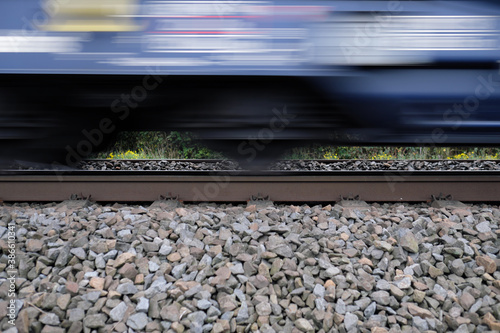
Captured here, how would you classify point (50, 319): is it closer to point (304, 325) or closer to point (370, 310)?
point (304, 325)

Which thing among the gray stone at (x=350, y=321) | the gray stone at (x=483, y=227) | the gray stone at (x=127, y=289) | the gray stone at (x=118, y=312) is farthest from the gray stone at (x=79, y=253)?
the gray stone at (x=483, y=227)

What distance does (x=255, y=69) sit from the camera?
2.29 m

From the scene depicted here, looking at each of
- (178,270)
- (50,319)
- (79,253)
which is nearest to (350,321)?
(178,270)

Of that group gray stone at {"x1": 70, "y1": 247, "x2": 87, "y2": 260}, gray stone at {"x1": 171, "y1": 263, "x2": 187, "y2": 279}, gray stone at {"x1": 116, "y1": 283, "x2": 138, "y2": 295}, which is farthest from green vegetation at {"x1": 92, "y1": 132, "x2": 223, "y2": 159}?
gray stone at {"x1": 116, "y1": 283, "x2": 138, "y2": 295}

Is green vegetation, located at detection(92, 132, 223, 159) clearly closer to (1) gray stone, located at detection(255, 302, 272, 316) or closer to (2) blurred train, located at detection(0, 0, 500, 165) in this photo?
(2) blurred train, located at detection(0, 0, 500, 165)

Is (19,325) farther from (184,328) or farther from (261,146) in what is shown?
(261,146)

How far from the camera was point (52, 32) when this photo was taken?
2336 mm

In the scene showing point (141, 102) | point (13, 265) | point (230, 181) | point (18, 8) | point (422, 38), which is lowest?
point (13, 265)

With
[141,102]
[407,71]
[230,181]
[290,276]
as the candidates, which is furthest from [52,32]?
[407,71]

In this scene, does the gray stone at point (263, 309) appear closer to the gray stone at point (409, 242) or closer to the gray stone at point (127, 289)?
the gray stone at point (127, 289)

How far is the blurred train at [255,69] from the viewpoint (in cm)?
229

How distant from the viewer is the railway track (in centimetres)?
320

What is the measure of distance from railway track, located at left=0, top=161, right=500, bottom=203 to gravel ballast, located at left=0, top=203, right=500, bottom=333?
618 millimetres

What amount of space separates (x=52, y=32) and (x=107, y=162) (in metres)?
2.37
